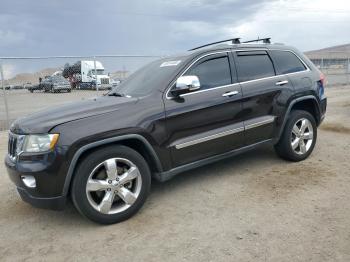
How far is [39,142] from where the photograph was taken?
3.27 meters

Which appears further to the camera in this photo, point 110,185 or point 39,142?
point 110,185

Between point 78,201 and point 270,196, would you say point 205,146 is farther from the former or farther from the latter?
point 78,201

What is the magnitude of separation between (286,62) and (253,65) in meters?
0.72

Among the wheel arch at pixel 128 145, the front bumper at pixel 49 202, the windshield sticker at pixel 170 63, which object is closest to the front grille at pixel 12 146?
the front bumper at pixel 49 202

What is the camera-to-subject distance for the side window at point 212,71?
13.8 feet

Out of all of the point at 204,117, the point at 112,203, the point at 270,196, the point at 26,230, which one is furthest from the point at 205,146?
the point at 26,230

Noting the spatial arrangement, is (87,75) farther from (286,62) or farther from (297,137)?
(297,137)

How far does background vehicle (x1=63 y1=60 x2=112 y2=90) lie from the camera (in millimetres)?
11172

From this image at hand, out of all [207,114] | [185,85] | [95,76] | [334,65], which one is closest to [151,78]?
[185,85]

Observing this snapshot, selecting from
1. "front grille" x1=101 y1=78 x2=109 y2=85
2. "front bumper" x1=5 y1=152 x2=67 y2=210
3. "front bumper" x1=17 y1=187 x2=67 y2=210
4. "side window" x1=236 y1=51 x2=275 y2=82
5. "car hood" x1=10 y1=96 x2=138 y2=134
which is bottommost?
"front bumper" x1=17 y1=187 x2=67 y2=210

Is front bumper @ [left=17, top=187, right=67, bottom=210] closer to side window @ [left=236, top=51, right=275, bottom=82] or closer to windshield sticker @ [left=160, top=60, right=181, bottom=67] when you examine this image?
windshield sticker @ [left=160, top=60, right=181, bottom=67]

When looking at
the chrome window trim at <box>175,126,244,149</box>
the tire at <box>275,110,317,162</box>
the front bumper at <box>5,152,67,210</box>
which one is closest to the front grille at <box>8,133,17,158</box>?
the front bumper at <box>5,152,67,210</box>

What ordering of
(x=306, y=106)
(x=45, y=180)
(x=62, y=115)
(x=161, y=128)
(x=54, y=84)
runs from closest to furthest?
1. (x=45, y=180)
2. (x=62, y=115)
3. (x=161, y=128)
4. (x=306, y=106)
5. (x=54, y=84)

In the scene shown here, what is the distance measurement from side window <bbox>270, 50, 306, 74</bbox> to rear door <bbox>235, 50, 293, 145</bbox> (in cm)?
12
